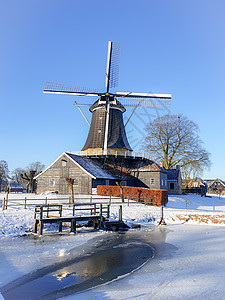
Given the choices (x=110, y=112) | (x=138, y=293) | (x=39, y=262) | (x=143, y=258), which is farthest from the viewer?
(x=110, y=112)

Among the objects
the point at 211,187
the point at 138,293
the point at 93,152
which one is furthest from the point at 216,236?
the point at 211,187

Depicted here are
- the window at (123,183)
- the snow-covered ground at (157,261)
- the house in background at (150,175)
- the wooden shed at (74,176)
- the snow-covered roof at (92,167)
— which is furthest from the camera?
the window at (123,183)

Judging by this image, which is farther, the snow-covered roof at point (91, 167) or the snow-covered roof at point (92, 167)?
the snow-covered roof at point (92, 167)

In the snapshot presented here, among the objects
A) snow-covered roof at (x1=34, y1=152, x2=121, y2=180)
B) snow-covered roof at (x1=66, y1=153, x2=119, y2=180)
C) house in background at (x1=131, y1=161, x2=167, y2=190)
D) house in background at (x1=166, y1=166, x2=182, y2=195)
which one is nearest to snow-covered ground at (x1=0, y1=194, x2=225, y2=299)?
snow-covered roof at (x1=34, y1=152, x2=121, y2=180)

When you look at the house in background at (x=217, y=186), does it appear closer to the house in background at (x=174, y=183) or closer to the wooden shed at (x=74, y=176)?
the house in background at (x=174, y=183)

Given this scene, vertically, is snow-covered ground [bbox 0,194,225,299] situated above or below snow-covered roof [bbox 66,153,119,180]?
below

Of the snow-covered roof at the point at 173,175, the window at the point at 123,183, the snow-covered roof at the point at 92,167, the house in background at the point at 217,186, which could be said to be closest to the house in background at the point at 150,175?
the window at the point at 123,183

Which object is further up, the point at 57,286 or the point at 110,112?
the point at 110,112

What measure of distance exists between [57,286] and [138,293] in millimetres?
2242

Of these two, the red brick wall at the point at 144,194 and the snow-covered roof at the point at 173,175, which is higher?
the snow-covered roof at the point at 173,175

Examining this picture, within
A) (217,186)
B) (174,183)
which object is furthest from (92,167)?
(217,186)

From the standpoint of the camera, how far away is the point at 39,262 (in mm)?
9070

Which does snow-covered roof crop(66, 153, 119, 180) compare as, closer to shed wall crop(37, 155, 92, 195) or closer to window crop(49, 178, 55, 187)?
shed wall crop(37, 155, 92, 195)

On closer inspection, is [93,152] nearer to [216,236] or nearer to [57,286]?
[216,236]
